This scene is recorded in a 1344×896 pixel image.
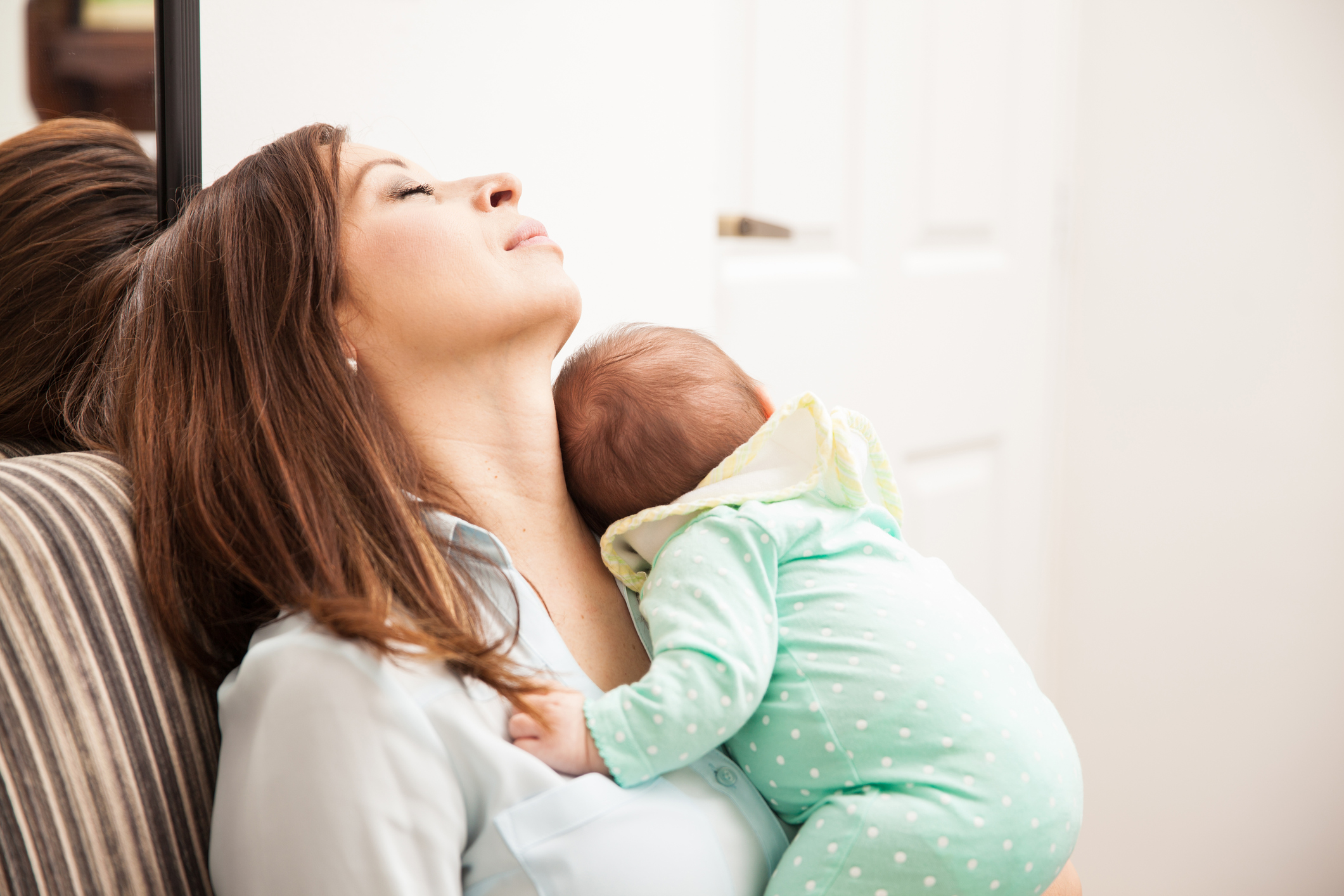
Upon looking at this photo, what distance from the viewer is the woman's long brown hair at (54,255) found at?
0.89m

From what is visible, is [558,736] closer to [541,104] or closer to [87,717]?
[87,717]

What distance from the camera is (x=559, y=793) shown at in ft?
2.26

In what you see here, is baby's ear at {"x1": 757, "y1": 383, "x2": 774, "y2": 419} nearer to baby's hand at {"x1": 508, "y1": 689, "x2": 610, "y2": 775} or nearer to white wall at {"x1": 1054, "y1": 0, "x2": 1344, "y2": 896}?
baby's hand at {"x1": 508, "y1": 689, "x2": 610, "y2": 775}

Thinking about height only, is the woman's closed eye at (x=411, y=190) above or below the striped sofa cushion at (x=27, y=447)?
above

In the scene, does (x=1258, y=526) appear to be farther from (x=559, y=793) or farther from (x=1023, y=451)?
(x=559, y=793)

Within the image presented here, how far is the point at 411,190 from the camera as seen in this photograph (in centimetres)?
90

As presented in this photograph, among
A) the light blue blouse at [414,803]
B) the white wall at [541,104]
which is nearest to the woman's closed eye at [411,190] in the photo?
the white wall at [541,104]

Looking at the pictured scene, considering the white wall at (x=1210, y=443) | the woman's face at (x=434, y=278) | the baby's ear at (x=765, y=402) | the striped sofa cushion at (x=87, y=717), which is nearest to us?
the striped sofa cushion at (x=87, y=717)

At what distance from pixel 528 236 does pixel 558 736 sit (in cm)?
45

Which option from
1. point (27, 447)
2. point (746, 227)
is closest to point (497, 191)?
point (27, 447)

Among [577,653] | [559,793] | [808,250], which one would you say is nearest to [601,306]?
[808,250]

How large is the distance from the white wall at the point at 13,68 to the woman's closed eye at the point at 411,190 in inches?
12.9

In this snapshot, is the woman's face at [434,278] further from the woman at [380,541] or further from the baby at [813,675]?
the baby at [813,675]

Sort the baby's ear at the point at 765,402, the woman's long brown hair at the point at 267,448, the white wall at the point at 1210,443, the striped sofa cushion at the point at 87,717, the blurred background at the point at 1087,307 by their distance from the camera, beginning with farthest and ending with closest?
the white wall at the point at 1210,443 → the blurred background at the point at 1087,307 → the baby's ear at the point at 765,402 → the woman's long brown hair at the point at 267,448 → the striped sofa cushion at the point at 87,717
